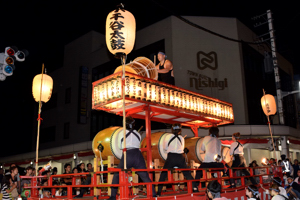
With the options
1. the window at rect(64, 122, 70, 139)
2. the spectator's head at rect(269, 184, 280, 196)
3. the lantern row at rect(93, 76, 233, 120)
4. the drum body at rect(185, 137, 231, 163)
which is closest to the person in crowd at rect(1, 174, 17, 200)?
the lantern row at rect(93, 76, 233, 120)

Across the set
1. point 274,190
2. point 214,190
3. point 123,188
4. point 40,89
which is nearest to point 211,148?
point 274,190

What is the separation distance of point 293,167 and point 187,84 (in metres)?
9.69

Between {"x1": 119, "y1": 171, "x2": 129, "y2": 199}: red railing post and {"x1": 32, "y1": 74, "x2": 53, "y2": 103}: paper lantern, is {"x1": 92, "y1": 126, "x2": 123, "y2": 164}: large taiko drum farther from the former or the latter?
{"x1": 119, "y1": 171, "x2": 129, "y2": 199}: red railing post

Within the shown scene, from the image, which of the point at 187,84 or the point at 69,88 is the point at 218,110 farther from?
the point at 69,88

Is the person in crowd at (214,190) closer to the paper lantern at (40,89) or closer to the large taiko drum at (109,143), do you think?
the large taiko drum at (109,143)

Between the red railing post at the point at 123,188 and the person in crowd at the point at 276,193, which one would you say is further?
the person in crowd at the point at 276,193

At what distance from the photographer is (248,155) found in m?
→ 20.8

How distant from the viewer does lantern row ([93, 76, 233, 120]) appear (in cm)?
841

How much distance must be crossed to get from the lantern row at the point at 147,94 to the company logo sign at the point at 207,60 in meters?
10.9

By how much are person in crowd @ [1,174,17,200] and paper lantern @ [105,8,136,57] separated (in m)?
5.60

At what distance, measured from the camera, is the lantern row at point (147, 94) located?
27.6 feet

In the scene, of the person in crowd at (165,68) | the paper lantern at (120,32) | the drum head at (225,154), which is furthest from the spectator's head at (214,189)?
the drum head at (225,154)

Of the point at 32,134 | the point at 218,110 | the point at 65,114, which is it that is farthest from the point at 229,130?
the point at 32,134

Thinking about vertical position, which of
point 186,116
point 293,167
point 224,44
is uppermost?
point 224,44
